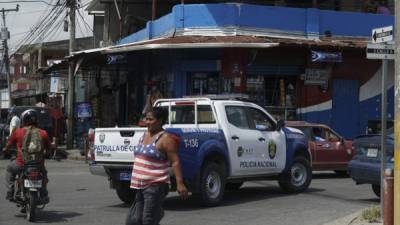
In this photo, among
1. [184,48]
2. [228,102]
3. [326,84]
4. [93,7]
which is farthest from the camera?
[93,7]

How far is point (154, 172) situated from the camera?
24.2ft

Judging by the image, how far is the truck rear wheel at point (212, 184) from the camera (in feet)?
39.5

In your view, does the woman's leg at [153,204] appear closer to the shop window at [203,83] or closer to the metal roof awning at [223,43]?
the metal roof awning at [223,43]

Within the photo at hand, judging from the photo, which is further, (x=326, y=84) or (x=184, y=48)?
(x=326, y=84)

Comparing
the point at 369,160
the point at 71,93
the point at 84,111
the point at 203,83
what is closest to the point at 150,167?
the point at 369,160

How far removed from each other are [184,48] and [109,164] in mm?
10157

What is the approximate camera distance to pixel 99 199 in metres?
13.5

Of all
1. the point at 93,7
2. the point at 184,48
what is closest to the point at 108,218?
the point at 184,48

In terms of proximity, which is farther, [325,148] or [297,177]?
[325,148]

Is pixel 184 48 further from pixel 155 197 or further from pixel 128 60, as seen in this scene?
pixel 155 197

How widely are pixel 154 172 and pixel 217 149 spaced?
16.5ft

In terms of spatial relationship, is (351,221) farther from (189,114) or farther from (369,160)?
(189,114)

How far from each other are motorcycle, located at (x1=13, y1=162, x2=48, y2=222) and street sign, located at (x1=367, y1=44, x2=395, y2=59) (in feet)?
18.0

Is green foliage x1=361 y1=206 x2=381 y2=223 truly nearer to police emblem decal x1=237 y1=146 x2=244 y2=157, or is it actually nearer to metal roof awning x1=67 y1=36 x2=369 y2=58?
police emblem decal x1=237 y1=146 x2=244 y2=157
